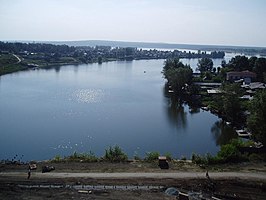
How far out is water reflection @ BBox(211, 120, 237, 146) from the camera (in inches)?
438

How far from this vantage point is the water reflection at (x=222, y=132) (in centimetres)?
1111

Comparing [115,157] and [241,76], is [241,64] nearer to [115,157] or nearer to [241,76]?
[241,76]

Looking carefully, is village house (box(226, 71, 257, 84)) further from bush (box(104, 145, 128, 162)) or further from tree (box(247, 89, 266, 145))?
bush (box(104, 145, 128, 162))

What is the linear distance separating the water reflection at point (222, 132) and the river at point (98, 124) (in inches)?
1.2

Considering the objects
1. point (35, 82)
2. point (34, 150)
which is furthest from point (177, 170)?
point (35, 82)

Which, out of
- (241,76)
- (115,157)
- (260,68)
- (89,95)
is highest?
(260,68)

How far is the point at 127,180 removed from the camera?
20.1ft

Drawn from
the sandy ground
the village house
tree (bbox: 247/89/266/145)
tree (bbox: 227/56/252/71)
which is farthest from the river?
tree (bbox: 227/56/252/71)

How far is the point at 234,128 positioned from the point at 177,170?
6.16 metres

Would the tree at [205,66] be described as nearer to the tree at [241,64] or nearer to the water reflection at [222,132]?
the tree at [241,64]

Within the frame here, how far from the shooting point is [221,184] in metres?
6.02

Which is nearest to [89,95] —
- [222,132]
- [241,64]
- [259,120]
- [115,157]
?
[222,132]

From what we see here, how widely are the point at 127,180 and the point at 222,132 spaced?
670 centimetres

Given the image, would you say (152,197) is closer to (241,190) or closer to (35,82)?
(241,190)
